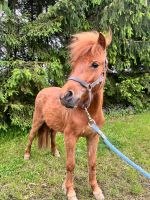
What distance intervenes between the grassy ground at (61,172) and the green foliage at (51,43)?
2.85 ft

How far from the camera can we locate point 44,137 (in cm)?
512

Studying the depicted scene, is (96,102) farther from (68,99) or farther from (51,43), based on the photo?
(51,43)

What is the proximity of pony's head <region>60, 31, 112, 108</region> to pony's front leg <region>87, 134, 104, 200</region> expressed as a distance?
29.8 inches

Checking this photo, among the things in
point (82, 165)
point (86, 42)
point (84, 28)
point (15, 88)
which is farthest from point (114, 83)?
point (86, 42)

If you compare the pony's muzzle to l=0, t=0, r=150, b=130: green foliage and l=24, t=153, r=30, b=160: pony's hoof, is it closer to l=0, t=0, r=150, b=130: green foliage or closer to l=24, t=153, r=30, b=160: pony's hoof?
l=24, t=153, r=30, b=160: pony's hoof

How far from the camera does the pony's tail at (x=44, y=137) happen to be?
5082mm

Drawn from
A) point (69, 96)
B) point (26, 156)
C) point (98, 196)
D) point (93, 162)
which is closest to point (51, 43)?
point (26, 156)

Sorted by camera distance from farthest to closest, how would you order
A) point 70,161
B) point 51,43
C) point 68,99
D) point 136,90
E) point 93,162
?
point 136,90 → point 51,43 → point 93,162 → point 70,161 → point 68,99

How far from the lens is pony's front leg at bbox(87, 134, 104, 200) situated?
158 inches

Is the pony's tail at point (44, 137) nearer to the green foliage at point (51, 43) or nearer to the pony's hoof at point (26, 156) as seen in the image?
the pony's hoof at point (26, 156)

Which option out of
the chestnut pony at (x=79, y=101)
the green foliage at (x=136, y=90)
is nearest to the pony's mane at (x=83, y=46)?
the chestnut pony at (x=79, y=101)

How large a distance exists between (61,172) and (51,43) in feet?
10.4

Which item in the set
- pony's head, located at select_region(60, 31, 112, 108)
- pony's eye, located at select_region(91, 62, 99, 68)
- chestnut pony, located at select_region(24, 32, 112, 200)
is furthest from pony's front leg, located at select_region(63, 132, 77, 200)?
pony's eye, located at select_region(91, 62, 99, 68)

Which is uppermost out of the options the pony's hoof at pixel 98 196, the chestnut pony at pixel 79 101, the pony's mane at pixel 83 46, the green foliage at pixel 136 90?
the pony's mane at pixel 83 46
